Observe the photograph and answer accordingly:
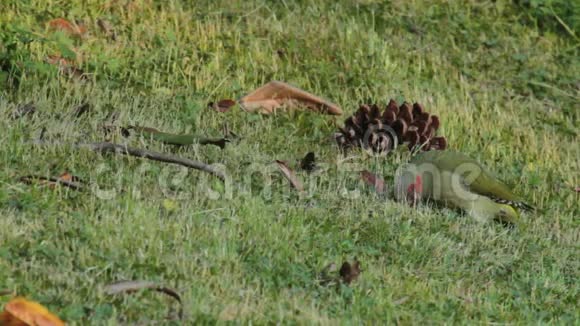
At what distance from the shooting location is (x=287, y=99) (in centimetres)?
691

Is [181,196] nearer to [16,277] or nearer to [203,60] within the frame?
[16,277]

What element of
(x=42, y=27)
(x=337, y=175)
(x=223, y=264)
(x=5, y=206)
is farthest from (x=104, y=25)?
(x=223, y=264)

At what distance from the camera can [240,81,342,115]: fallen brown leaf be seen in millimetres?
6879

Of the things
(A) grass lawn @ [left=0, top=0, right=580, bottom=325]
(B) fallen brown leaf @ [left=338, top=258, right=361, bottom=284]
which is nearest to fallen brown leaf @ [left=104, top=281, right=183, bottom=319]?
(A) grass lawn @ [left=0, top=0, right=580, bottom=325]

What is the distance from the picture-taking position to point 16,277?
405cm

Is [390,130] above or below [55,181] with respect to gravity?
above

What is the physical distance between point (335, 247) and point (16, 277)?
56.5 inches

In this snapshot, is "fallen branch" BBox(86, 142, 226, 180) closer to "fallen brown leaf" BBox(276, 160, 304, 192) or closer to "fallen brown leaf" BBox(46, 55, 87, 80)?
"fallen brown leaf" BBox(276, 160, 304, 192)

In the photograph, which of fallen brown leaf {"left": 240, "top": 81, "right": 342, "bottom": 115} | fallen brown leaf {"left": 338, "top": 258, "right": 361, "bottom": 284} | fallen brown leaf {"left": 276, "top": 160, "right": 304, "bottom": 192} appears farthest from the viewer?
fallen brown leaf {"left": 240, "top": 81, "right": 342, "bottom": 115}

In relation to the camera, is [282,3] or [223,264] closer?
[223,264]

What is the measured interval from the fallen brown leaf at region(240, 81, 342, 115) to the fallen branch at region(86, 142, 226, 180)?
1479mm

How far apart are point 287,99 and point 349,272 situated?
2529 millimetres

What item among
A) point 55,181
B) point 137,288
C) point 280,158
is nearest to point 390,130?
point 280,158

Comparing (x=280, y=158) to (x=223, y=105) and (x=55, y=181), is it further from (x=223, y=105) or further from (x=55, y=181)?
(x=55, y=181)
